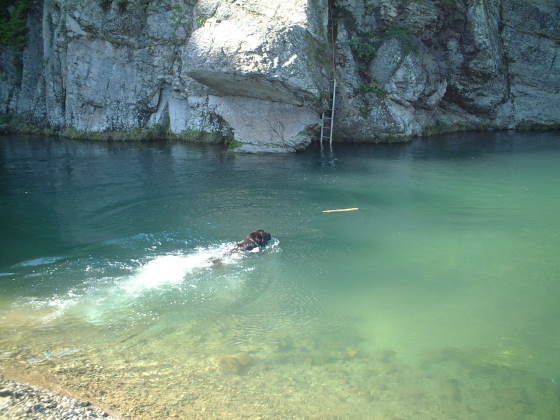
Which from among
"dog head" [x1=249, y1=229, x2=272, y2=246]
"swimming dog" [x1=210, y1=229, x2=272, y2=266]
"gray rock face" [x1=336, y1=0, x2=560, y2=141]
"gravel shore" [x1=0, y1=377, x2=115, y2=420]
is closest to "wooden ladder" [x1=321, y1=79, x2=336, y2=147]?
"gray rock face" [x1=336, y1=0, x2=560, y2=141]

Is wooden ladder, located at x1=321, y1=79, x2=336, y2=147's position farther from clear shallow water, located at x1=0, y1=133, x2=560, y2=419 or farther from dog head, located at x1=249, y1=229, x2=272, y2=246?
dog head, located at x1=249, y1=229, x2=272, y2=246

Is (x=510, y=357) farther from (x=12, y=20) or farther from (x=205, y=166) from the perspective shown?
(x=12, y=20)

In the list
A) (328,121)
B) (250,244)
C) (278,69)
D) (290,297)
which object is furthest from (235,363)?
(328,121)

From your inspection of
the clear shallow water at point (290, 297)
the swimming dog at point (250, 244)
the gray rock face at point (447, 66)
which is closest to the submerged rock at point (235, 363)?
the clear shallow water at point (290, 297)

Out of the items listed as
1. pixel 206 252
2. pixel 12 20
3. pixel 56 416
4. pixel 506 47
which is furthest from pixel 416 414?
pixel 12 20

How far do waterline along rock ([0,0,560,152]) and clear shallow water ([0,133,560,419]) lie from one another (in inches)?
234

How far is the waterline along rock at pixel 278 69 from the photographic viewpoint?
1767 cm

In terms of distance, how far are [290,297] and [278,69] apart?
11729mm

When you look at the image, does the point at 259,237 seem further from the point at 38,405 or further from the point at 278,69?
the point at 278,69

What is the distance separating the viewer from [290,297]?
6.95 metres

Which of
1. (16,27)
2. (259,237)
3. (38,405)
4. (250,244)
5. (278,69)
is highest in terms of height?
(16,27)

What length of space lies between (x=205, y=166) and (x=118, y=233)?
701 cm

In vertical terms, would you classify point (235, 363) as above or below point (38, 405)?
below

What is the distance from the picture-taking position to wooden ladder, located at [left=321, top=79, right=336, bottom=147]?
66.2ft
